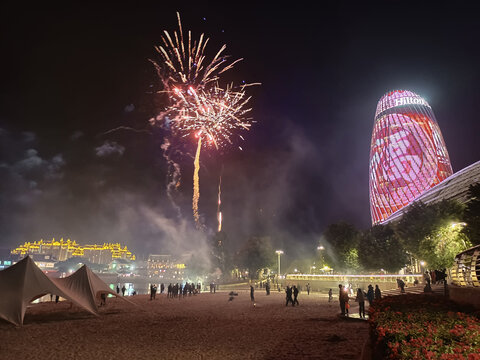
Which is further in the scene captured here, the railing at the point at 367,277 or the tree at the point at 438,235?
the railing at the point at 367,277

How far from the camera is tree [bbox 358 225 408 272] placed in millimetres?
49656

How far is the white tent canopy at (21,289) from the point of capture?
607 inches

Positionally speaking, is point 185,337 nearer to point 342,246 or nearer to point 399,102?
point 342,246

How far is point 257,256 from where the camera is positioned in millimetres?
83938

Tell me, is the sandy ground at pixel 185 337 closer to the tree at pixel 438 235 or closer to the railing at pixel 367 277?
the tree at pixel 438 235

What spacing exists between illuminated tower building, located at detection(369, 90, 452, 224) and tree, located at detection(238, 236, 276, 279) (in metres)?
35.8

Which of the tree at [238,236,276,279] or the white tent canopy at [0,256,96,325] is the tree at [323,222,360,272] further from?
the white tent canopy at [0,256,96,325]

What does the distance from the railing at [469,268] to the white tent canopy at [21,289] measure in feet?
63.6

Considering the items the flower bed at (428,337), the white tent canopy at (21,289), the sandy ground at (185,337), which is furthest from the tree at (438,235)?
the white tent canopy at (21,289)

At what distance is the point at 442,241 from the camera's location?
112ft

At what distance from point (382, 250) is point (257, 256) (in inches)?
1548

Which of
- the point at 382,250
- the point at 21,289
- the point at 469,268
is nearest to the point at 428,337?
the point at 469,268

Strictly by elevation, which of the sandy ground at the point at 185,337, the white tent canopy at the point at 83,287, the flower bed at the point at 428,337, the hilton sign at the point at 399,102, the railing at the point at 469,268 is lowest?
the sandy ground at the point at 185,337

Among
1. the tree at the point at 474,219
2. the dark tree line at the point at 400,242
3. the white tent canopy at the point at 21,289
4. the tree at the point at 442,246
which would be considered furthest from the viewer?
the tree at the point at 442,246
